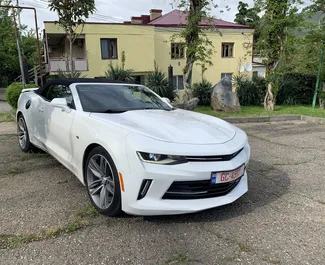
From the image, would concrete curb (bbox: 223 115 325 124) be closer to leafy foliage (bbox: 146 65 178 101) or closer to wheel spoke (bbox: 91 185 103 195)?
leafy foliage (bbox: 146 65 178 101)

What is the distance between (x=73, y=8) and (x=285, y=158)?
9527 mm

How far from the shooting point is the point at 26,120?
486cm

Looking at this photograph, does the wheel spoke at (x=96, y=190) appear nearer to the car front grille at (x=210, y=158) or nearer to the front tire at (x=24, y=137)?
the car front grille at (x=210, y=158)

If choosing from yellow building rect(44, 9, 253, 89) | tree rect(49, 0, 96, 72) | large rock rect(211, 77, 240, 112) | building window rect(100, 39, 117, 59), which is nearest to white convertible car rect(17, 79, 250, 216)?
large rock rect(211, 77, 240, 112)

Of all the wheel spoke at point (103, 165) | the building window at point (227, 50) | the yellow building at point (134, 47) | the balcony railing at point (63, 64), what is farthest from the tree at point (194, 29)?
the building window at point (227, 50)

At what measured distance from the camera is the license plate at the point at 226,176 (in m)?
2.63

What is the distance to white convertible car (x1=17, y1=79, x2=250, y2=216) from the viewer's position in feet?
8.25

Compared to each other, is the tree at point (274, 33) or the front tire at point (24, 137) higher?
the tree at point (274, 33)

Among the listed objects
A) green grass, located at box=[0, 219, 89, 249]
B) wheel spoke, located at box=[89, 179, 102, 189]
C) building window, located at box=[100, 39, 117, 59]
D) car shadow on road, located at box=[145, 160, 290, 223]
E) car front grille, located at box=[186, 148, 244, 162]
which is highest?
building window, located at box=[100, 39, 117, 59]

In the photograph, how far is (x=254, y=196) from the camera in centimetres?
350

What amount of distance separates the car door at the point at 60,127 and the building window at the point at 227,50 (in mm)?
24309

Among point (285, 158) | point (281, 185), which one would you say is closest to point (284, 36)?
point (285, 158)

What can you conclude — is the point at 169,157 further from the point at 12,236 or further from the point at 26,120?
the point at 26,120

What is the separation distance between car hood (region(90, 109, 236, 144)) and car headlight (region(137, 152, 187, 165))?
171mm
